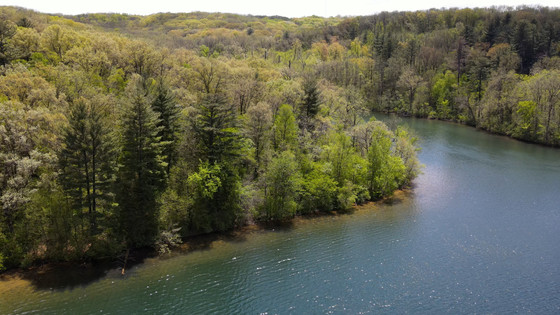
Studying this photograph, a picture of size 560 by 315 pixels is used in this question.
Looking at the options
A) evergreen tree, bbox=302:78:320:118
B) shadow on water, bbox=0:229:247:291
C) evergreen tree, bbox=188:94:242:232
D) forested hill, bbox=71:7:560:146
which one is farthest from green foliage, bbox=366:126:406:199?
forested hill, bbox=71:7:560:146

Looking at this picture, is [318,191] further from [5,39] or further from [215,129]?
[5,39]

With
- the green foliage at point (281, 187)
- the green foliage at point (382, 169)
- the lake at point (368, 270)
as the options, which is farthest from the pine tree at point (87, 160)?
the green foliage at point (382, 169)

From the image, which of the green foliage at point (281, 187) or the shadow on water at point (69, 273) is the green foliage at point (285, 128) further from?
the shadow on water at point (69, 273)

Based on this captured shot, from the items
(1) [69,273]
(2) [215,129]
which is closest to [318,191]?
(2) [215,129]

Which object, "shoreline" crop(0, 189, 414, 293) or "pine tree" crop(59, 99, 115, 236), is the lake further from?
"pine tree" crop(59, 99, 115, 236)

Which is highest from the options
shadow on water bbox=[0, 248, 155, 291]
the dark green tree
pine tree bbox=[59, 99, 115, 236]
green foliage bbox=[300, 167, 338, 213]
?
the dark green tree

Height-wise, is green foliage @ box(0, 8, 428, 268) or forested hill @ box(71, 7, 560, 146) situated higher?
forested hill @ box(71, 7, 560, 146)

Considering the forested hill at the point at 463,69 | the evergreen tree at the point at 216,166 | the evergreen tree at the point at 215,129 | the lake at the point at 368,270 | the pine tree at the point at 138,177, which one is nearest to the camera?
the lake at the point at 368,270
